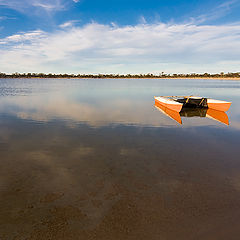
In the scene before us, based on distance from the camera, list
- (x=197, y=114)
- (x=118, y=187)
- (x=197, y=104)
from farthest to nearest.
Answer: (x=197, y=104)
(x=197, y=114)
(x=118, y=187)

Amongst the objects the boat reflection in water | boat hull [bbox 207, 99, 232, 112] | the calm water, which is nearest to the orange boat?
boat hull [bbox 207, 99, 232, 112]

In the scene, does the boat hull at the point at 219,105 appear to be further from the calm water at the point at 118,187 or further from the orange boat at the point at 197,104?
the calm water at the point at 118,187

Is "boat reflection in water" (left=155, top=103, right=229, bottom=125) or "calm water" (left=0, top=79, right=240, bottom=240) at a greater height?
"calm water" (left=0, top=79, right=240, bottom=240)

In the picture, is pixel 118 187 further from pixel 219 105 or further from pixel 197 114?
pixel 219 105

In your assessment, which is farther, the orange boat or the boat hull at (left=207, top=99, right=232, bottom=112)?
the boat hull at (left=207, top=99, right=232, bottom=112)

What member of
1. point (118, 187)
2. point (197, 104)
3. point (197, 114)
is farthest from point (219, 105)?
point (118, 187)

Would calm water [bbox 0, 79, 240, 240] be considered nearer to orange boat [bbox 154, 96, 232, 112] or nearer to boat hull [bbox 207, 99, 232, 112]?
orange boat [bbox 154, 96, 232, 112]

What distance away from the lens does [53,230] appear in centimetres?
491

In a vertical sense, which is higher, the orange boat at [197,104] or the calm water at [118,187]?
the orange boat at [197,104]

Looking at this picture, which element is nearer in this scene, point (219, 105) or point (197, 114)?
point (197, 114)

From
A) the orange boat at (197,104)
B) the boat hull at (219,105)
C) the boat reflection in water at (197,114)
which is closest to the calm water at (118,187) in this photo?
the boat reflection in water at (197,114)

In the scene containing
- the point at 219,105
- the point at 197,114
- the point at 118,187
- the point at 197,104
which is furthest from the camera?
the point at 197,104

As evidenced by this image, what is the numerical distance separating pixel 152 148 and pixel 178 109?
14.7 meters

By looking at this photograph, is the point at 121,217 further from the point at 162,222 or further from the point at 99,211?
the point at 162,222
